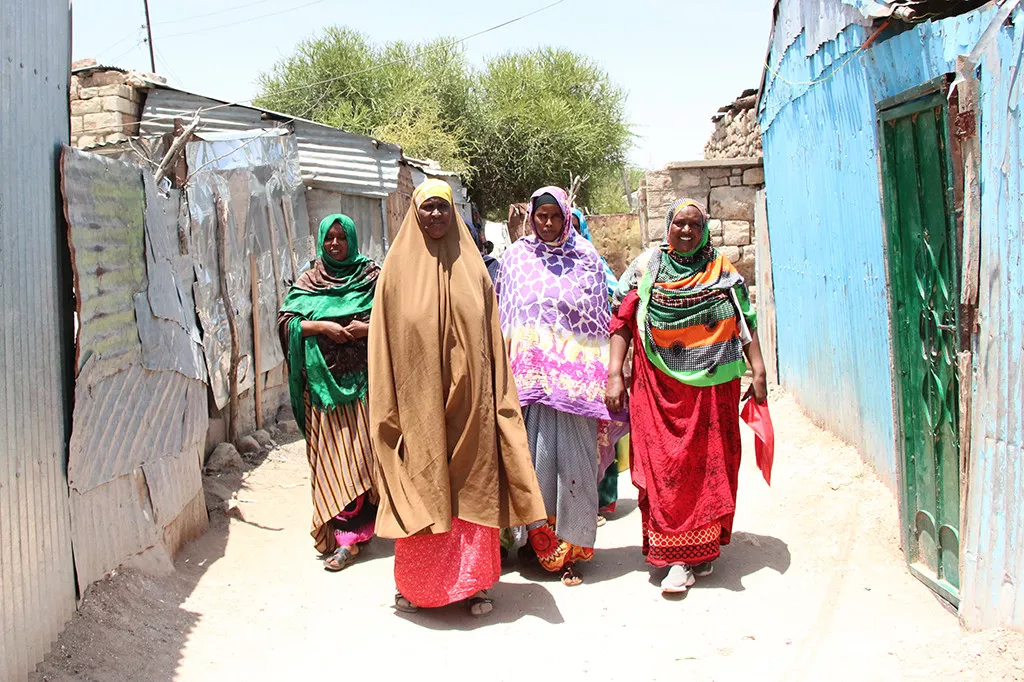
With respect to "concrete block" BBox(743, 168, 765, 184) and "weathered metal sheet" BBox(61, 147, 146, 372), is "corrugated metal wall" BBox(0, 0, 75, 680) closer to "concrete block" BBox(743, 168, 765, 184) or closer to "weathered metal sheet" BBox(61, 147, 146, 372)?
"weathered metal sheet" BBox(61, 147, 146, 372)

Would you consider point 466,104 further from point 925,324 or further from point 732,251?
point 925,324

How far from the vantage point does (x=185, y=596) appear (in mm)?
4145

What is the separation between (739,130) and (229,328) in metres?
5.95

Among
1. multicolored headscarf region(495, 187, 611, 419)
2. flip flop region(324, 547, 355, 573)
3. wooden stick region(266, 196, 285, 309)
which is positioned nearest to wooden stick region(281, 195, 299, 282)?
wooden stick region(266, 196, 285, 309)

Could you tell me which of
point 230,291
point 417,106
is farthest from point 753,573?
point 417,106

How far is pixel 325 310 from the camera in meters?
4.82

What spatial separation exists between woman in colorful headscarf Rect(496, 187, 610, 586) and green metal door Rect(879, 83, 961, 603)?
1.36 meters

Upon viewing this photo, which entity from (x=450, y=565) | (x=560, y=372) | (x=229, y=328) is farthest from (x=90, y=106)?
(x=450, y=565)

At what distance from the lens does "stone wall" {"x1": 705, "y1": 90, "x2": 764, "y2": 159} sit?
9.32m

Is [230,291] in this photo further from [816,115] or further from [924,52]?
[924,52]

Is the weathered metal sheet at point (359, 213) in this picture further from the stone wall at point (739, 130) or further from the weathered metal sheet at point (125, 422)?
the weathered metal sheet at point (125, 422)

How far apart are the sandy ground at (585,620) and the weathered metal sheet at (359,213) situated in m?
4.57

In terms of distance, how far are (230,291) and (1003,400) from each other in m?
5.03

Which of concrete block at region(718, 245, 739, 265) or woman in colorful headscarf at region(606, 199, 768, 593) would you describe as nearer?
woman in colorful headscarf at region(606, 199, 768, 593)
